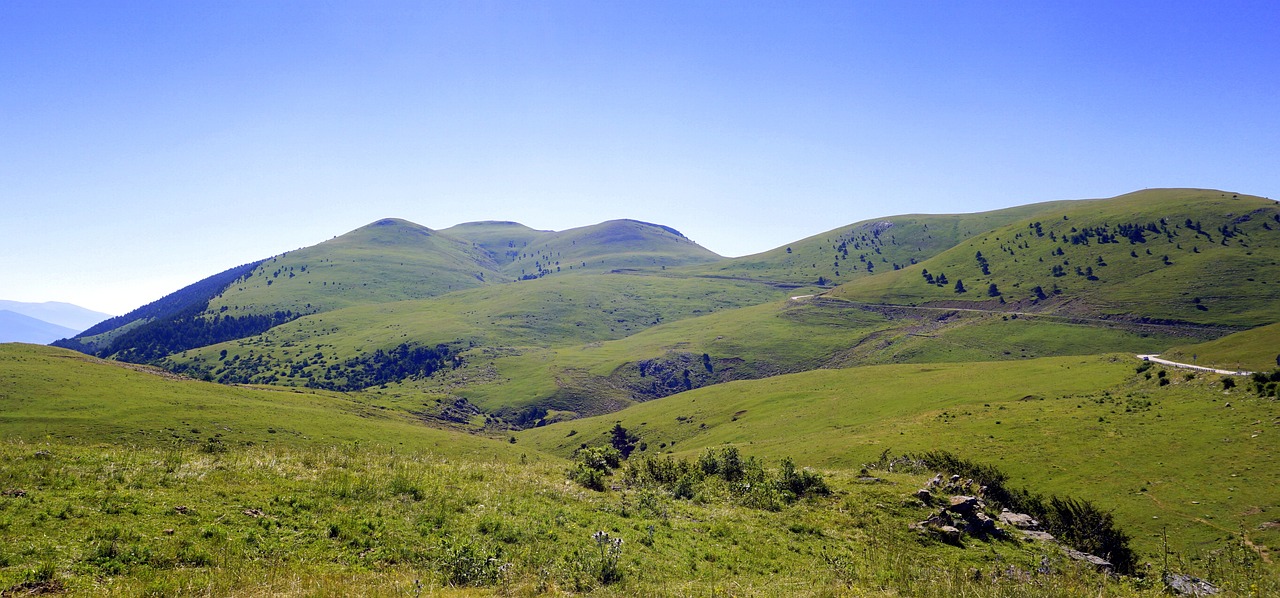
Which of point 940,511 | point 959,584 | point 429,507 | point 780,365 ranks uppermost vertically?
point 429,507

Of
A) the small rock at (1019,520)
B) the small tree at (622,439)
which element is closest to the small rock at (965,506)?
the small rock at (1019,520)

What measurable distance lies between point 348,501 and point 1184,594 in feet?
83.0

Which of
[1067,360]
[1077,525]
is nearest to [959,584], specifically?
[1077,525]

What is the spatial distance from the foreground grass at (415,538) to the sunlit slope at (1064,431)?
20.5 m

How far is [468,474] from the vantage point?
24.3 metres

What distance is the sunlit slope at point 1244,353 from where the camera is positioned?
72738mm

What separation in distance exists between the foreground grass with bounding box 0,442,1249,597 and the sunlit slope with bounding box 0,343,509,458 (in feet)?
146

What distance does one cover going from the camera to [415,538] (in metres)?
16.0

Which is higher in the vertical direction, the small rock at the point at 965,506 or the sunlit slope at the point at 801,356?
the small rock at the point at 965,506

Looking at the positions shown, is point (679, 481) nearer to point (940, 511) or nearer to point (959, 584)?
point (940, 511)

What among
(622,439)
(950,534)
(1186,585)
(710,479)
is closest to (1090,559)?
(1186,585)

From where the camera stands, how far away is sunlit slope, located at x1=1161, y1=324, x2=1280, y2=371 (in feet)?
239

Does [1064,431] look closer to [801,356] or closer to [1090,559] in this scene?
[1090,559]

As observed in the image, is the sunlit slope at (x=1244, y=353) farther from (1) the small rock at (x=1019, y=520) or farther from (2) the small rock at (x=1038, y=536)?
(2) the small rock at (x=1038, y=536)
